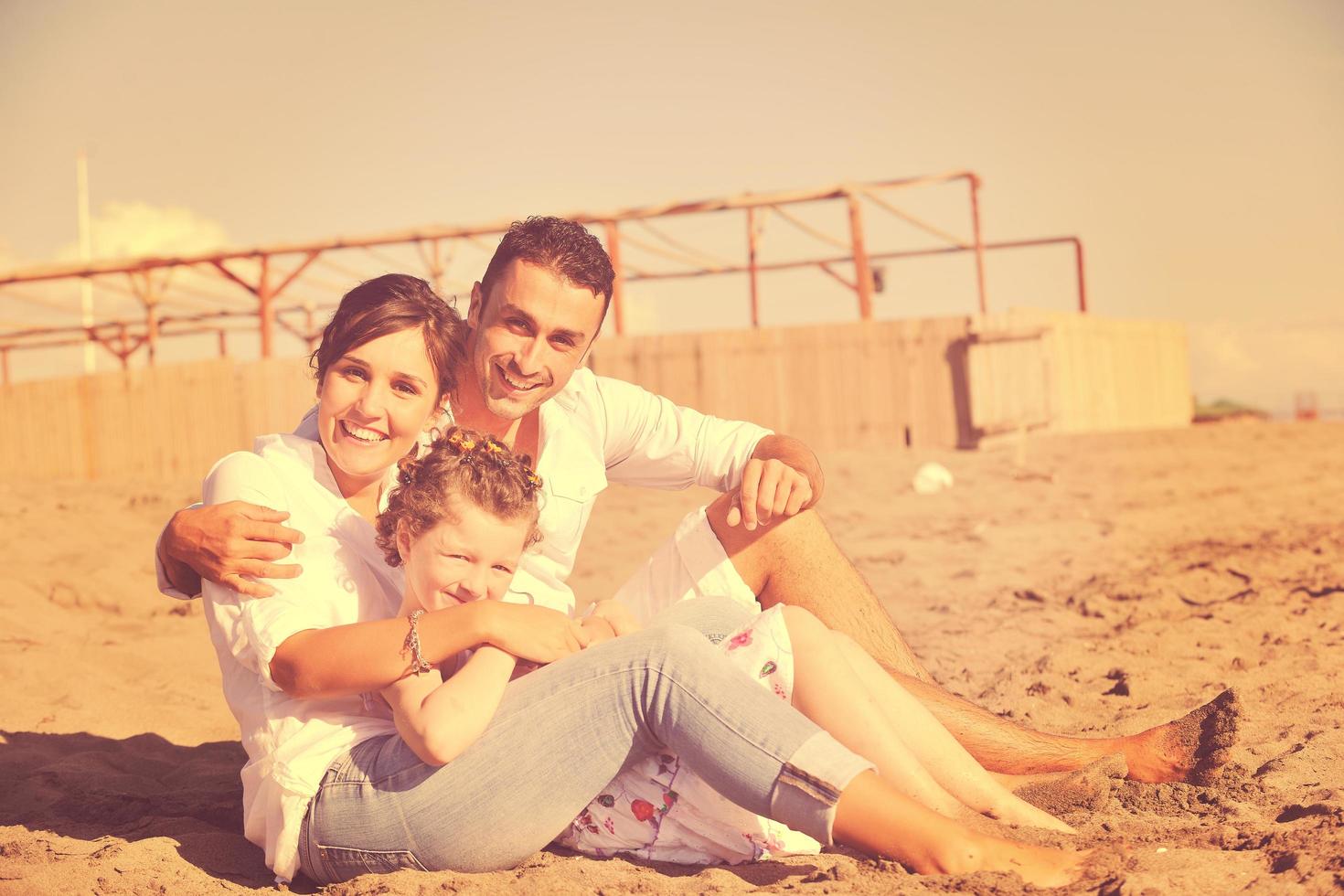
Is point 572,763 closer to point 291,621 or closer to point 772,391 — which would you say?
point 291,621

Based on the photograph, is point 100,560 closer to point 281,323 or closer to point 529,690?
point 529,690

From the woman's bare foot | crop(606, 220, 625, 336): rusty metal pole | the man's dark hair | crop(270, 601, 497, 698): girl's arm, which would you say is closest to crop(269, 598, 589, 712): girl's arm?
crop(270, 601, 497, 698): girl's arm

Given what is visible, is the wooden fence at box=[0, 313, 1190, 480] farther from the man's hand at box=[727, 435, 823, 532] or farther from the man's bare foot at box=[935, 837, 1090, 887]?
the man's bare foot at box=[935, 837, 1090, 887]

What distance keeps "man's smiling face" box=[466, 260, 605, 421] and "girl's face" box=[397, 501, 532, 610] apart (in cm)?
70

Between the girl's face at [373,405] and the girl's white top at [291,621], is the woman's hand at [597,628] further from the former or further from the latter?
the girl's face at [373,405]

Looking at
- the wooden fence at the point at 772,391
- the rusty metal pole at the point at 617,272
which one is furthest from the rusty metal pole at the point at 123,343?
the rusty metal pole at the point at 617,272

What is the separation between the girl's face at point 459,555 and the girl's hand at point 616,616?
0.26 meters

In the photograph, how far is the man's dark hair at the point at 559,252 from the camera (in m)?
3.04

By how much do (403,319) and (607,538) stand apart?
538cm

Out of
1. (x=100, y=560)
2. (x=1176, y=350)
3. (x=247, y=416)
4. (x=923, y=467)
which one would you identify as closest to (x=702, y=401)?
(x=923, y=467)

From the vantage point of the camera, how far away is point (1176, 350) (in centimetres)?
1898

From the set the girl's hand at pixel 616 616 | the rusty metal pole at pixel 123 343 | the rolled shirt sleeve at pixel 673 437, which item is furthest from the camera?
the rusty metal pole at pixel 123 343

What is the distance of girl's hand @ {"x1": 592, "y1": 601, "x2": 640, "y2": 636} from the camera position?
241 centimetres

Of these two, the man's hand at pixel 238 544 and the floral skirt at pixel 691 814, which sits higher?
the man's hand at pixel 238 544
